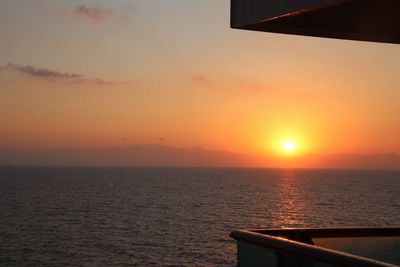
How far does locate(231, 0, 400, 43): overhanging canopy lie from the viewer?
4934mm

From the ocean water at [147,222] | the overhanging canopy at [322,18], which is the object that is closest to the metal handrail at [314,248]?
the overhanging canopy at [322,18]

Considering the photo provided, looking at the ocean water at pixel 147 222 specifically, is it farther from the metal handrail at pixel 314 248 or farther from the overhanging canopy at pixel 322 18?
the metal handrail at pixel 314 248

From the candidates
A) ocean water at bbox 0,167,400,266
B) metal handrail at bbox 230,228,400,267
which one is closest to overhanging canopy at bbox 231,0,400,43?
metal handrail at bbox 230,228,400,267

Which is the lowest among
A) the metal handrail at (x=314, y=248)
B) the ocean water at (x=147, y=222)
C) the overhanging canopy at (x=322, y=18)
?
the ocean water at (x=147, y=222)

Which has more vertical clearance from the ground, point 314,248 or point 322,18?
point 322,18

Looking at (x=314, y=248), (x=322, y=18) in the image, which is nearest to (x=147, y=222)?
(x=322, y=18)

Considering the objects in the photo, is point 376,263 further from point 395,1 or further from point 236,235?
point 395,1

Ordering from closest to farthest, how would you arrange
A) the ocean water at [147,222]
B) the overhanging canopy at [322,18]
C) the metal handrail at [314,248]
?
the metal handrail at [314,248] < the overhanging canopy at [322,18] < the ocean water at [147,222]

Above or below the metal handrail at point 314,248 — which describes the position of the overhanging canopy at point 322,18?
above

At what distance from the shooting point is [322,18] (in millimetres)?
5480

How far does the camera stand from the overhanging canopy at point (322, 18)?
4934 millimetres

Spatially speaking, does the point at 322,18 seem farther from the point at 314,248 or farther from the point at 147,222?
the point at 147,222

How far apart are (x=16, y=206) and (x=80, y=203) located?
12.4 m

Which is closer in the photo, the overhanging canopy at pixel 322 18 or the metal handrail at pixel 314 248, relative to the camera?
the metal handrail at pixel 314 248
